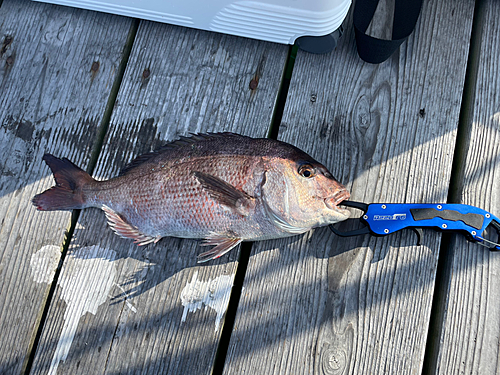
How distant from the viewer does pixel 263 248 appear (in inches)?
80.6

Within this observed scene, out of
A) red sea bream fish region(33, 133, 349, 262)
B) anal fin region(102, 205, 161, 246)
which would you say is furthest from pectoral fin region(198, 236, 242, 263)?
anal fin region(102, 205, 161, 246)

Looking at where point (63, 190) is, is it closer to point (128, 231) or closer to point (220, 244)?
point (128, 231)

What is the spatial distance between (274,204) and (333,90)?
0.93m

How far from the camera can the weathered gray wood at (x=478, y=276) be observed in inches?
73.0

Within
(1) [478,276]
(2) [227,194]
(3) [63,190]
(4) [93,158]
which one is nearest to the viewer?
(2) [227,194]

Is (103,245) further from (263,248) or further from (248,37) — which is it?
(248,37)

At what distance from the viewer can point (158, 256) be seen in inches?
81.4

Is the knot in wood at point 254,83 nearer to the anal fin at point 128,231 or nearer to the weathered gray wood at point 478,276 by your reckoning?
the anal fin at point 128,231

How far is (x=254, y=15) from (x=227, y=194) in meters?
1.08

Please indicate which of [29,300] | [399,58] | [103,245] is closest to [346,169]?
[399,58]

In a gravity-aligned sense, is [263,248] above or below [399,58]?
below

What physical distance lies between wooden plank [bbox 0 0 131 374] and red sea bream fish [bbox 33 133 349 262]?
0.26 meters

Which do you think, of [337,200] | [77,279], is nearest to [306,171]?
[337,200]

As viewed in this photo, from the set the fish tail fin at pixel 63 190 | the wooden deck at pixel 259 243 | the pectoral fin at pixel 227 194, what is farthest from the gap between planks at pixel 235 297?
the fish tail fin at pixel 63 190
